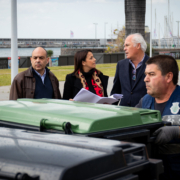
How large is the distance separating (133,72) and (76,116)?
2.68m

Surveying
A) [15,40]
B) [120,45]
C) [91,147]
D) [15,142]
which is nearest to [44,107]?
[15,142]

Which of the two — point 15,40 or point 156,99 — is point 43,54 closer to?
point 156,99

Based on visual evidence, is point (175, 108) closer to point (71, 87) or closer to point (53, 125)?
point (53, 125)

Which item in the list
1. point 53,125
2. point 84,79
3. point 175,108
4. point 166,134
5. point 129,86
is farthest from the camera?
point 84,79

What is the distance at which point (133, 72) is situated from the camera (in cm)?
475

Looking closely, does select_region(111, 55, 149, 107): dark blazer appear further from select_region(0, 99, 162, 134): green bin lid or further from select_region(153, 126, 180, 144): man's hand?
select_region(153, 126, 180, 144): man's hand

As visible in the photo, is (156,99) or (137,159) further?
(156,99)

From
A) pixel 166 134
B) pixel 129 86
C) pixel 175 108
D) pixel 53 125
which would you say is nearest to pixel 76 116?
pixel 53 125

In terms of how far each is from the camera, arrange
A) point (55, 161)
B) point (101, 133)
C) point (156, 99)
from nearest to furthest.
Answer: point (55, 161) < point (101, 133) < point (156, 99)

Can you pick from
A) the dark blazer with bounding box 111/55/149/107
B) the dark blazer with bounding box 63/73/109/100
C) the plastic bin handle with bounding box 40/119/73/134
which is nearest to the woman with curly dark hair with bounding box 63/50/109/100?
the dark blazer with bounding box 63/73/109/100

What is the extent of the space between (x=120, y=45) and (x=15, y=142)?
197 ft

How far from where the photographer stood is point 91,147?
159 centimetres

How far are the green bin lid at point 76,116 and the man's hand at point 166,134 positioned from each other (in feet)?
0.36

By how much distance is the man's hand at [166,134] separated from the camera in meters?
2.38
